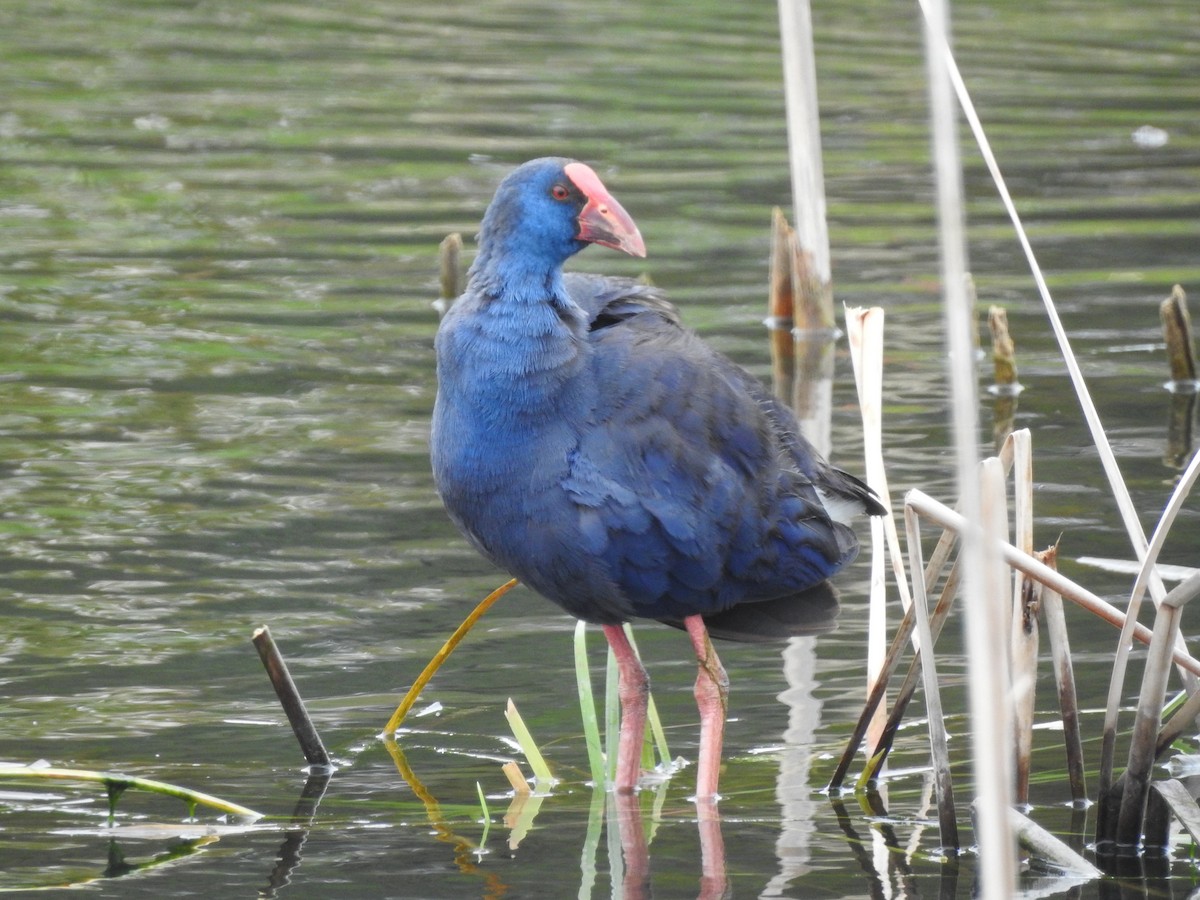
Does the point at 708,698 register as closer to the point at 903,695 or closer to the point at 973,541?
the point at 903,695

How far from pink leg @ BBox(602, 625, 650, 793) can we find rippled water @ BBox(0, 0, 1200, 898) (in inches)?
3.6

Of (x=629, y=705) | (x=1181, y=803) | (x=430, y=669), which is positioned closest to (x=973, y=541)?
(x=1181, y=803)

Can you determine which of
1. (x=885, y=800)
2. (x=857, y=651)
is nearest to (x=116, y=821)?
(x=885, y=800)

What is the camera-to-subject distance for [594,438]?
3680 millimetres

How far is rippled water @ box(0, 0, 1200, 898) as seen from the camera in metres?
3.78

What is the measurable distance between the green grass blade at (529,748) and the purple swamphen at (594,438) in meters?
0.17

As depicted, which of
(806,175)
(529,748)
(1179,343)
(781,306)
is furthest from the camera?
(781,306)

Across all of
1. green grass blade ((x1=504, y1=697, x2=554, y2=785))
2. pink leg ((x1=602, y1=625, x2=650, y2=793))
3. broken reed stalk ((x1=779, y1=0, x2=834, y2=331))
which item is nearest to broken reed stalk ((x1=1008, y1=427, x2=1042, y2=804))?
pink leg ((x1=602, y1=625, x2=650, y2=793))

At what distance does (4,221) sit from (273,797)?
259 inches

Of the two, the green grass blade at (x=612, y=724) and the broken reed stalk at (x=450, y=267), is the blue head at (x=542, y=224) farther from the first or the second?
the broken reed stalk at (x=450, y=267)

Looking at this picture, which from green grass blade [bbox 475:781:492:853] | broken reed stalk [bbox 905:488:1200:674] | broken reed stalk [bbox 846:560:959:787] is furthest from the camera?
broken reed stalk [bbox 846:560:959:787]

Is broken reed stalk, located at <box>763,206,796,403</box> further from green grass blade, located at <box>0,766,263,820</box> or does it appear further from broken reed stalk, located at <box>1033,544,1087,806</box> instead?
green grass blade, located at <box>0,766,263,820</box>

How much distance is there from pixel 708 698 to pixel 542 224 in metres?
1.09

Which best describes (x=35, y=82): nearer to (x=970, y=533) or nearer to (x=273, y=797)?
(x=273, y=797)
